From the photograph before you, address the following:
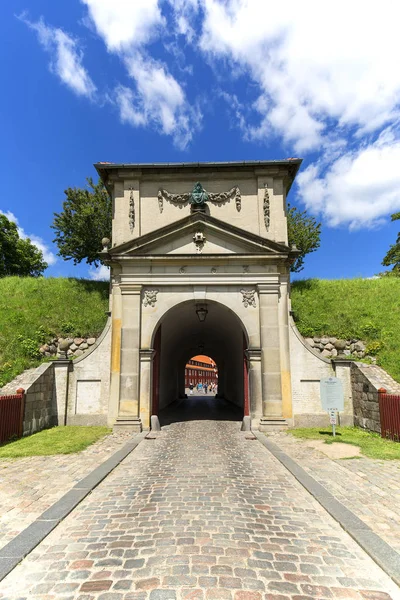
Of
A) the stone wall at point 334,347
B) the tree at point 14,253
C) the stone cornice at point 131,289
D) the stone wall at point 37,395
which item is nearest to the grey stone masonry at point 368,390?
the stone wall at point 334,347

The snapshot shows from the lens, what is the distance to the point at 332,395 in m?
11.5

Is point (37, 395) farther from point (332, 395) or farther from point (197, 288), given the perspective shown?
point (332, 395)

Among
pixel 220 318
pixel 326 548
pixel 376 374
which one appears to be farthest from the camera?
pixel 220 318

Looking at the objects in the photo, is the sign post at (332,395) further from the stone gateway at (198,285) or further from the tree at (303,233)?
the tree at (303,233)

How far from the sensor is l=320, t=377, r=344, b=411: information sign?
11.4 m

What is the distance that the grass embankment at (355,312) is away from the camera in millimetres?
14461

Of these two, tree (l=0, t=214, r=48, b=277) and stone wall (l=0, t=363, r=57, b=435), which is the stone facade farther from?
tree (l=0, t=214, r=48, b=277)

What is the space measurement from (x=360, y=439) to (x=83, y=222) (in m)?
23.6

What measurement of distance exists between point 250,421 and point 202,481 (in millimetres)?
6099

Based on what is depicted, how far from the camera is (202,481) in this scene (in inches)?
266

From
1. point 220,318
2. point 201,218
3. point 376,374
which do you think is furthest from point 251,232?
point 376,374

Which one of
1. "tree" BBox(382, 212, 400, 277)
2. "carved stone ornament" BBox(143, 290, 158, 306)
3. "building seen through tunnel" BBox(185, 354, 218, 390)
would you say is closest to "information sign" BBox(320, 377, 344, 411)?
"carved stone ornament" BBox(143, 290, 158, 306)

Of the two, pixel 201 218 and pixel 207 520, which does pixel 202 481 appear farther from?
pixel 201 218

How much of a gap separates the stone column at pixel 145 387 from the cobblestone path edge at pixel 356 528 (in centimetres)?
641
